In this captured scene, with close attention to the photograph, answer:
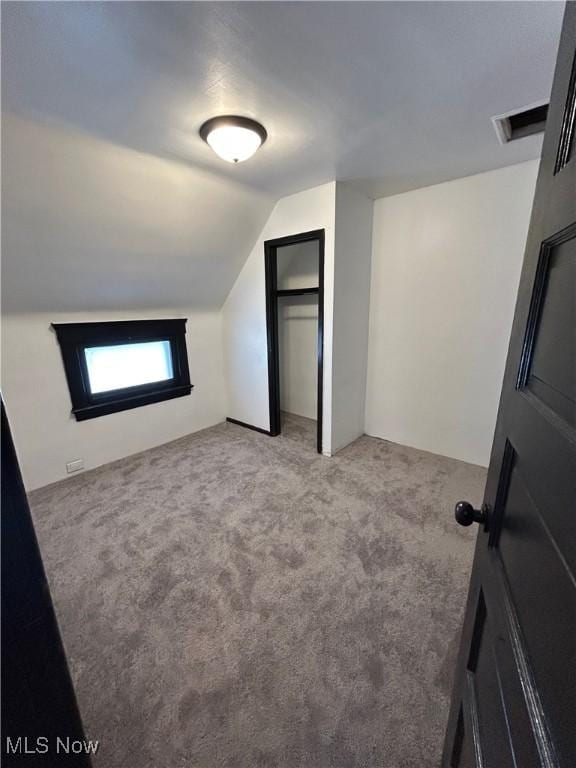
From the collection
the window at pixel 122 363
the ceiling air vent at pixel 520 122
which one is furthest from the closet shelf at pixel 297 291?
the ceiling air vent at pixel 520 122

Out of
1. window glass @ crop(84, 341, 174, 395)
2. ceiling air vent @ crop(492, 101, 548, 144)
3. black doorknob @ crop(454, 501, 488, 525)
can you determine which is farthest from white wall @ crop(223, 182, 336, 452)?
black doorknob @ crop(454, 501, 488, 525)

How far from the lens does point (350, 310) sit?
2807 millimetres

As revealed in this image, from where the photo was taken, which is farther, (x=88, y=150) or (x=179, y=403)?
(x=179, y=403)

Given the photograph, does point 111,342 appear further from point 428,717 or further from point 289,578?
point 428,717

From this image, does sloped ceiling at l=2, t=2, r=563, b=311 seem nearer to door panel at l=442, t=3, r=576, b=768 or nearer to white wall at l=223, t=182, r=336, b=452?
white wall at l=223, t=182, r=336, b=452

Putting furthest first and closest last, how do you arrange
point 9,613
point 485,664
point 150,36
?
point 150,36 → point 485,664 → point 9,613

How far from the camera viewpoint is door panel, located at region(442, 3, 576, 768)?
401 mm

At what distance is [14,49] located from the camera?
3.67 ft

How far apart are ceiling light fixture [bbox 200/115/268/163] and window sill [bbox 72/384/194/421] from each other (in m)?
2.23

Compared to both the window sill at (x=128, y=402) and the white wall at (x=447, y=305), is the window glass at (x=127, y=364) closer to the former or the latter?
the window sill at (x=128, y=402)

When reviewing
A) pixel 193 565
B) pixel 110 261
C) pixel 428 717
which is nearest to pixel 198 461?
pixel 193 565

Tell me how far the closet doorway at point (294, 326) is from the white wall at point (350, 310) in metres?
0.16

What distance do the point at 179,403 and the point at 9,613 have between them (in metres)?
2.99

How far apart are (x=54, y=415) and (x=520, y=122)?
12.3ft
